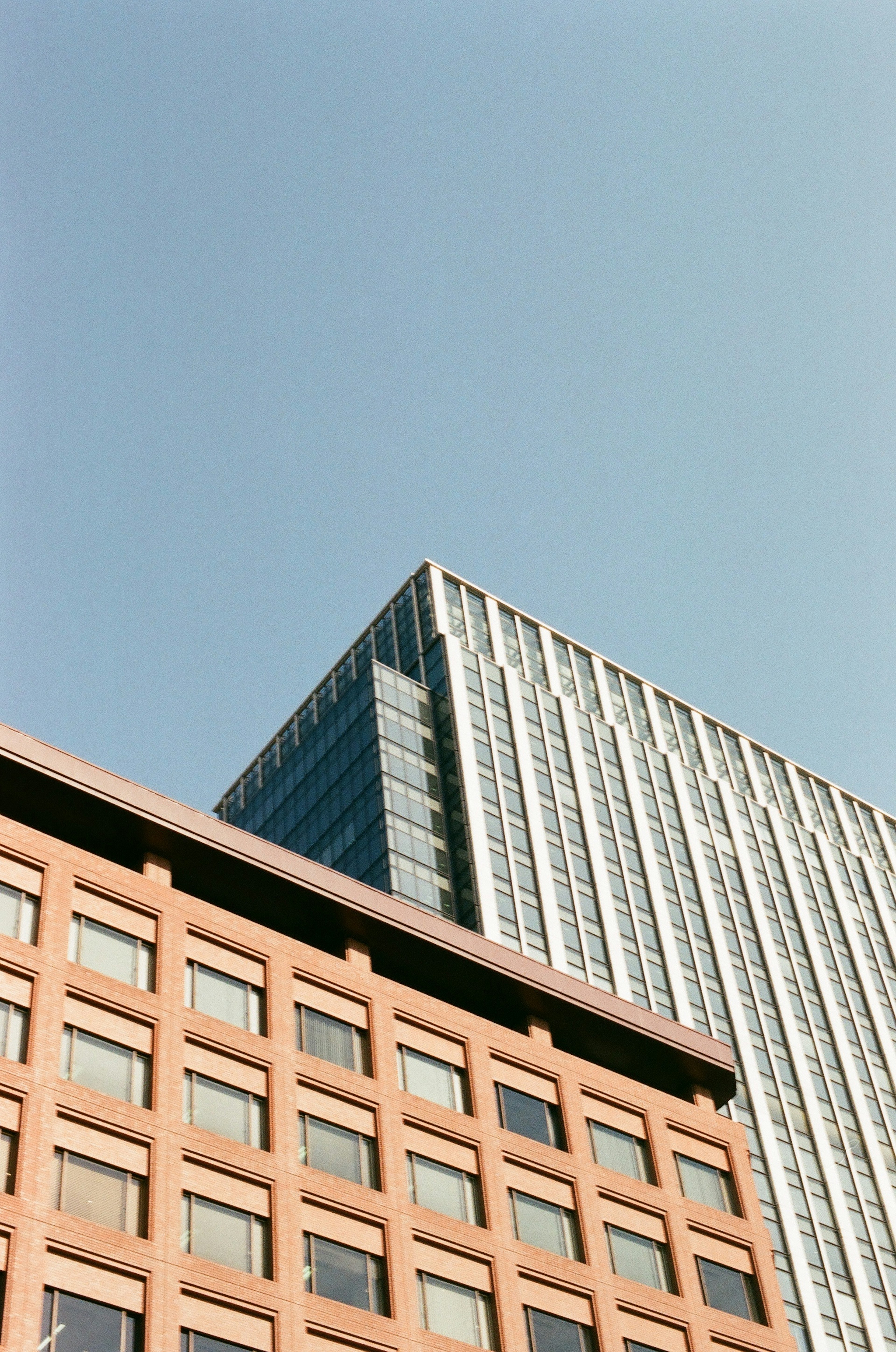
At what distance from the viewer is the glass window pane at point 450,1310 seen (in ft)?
147

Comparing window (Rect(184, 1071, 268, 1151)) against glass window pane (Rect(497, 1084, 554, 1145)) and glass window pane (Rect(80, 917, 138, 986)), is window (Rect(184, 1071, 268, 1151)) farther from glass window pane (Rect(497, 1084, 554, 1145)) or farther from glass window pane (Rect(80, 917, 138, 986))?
glass window pane (Rect(497, 1084, 554, 1145))

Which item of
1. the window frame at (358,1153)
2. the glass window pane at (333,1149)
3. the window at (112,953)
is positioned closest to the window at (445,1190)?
the window frame at (358,1153)

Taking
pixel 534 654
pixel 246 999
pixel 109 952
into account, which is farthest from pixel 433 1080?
pixel 534 654

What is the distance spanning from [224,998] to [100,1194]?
819 centimetres

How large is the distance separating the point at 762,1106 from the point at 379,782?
90.6 feet

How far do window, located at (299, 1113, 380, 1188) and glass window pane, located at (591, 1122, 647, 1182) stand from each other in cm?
915

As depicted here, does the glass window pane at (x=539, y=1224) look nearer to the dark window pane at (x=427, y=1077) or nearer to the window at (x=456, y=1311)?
the window at (x=456, y=1311)

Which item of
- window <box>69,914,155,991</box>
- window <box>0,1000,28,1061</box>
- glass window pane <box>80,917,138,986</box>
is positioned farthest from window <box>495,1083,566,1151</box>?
window <box>0,1000,28,1061</box>

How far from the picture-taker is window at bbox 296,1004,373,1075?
48.8 meters

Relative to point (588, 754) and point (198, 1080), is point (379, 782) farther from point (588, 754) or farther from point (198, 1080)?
point (198, 1080)

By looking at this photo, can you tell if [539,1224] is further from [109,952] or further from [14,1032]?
[14,1032]

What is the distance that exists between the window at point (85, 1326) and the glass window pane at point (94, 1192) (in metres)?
2.03

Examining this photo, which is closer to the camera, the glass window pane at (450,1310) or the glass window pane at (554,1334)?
the glass window pane at (450,1310)

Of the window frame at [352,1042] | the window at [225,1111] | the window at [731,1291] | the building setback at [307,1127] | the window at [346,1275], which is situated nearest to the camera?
the building setback at [307,1127]
